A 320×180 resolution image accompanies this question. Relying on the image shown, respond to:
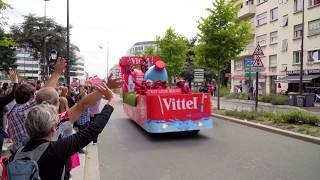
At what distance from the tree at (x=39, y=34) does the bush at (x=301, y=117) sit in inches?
2224

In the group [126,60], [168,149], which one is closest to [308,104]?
[126,60]

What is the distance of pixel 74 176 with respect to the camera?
21.7 feet

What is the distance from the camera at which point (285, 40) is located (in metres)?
40.7

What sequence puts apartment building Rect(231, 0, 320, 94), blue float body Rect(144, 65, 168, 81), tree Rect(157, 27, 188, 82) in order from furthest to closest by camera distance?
1. tree Rect(157, 27, 188, 82)
2. apartment building Rect(231, 0, 320, 94)
3. blue float body Rect(144, 65, 168, 81)

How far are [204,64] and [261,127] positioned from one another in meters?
10.0

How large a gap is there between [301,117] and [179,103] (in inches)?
202

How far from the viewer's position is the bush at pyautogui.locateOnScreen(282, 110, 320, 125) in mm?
12882

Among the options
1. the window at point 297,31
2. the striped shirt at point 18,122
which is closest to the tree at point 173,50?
the window at point 297,31

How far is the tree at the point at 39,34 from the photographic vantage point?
65.8 meters

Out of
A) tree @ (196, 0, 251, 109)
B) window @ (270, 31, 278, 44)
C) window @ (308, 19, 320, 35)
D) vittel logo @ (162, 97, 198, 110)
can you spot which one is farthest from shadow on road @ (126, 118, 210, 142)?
window @ (270, 31, 278, 44)

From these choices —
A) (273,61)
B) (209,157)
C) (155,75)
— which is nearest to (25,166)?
(209,157)

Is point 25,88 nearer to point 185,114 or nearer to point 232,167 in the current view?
point 232,167

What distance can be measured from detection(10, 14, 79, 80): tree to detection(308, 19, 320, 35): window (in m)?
42.5

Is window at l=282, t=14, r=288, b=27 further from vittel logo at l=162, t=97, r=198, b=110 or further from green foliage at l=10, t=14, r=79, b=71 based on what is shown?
green foliage at l=10, t=14, r=79, b=71
